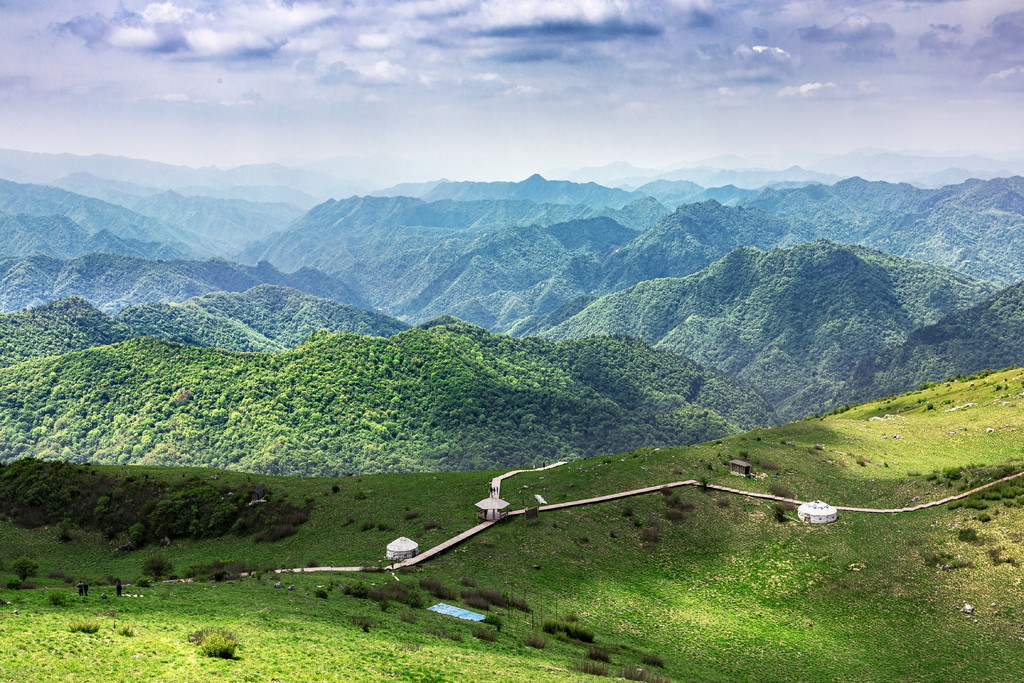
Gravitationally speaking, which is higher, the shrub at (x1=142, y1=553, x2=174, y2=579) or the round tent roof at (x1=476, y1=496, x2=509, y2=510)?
the round tent roof at (x1=476, y1=496, x2=509, y2=510)

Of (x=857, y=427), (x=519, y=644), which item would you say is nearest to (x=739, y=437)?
(x=857, y=427)

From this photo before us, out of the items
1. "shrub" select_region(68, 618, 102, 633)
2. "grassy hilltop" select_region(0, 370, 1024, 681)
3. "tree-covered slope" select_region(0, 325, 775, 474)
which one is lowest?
"tree-covered slope" select_region(0, 325, 775, 474)

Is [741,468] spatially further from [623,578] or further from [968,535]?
[623,578]

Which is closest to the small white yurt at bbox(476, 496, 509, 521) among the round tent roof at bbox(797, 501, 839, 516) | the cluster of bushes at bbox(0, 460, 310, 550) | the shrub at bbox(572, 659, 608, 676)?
the cluster of bushes at bbox(0, 460, 310, 550)

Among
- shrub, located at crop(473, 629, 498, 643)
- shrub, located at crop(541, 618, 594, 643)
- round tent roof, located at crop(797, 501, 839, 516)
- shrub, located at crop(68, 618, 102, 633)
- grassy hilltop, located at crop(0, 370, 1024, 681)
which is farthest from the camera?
round tent roof, located at crop(797, 501, 839, 516)

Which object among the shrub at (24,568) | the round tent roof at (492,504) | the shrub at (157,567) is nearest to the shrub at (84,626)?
the shrub at (157,567)

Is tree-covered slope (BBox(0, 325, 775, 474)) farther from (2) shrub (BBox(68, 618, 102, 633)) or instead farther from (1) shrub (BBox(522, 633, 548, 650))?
(2) shrub (BBox(68, 618, 102, 633))

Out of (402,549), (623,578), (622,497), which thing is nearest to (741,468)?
(622,497)

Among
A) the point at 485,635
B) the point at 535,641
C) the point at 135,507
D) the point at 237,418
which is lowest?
the point at 237,418
